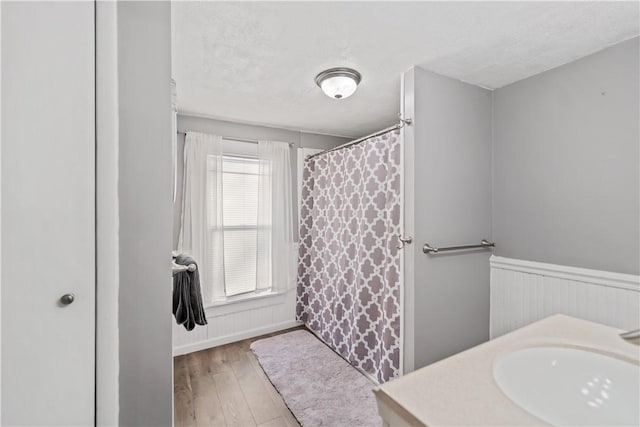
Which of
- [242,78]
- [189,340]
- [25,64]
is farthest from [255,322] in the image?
[25,64]

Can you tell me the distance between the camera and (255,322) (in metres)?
2.92

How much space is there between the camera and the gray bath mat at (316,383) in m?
1.78

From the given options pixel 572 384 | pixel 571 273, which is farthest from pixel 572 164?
pixel 572 384

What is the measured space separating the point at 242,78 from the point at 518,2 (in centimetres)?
149

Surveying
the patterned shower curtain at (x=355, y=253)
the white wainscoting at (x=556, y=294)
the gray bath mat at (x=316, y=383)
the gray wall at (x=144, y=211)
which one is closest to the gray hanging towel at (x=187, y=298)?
the gray wall at (x=144, y=211)

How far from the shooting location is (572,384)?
37.2 inches

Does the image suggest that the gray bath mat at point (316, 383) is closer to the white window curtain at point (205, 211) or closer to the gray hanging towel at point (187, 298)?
the white window curtain at point (205, 211)

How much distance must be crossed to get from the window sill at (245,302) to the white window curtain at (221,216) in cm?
5

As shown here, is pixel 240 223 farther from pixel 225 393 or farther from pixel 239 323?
pixel 225 393

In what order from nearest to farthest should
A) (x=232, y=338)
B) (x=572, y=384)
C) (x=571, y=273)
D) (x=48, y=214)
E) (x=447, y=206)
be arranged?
(x=48, y=214), (x=572, y=384), (x=571, y=273), (x=447, y=206), (x=232, y=338)

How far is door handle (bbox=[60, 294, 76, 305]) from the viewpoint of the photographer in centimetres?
64

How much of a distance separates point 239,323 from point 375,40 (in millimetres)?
2628

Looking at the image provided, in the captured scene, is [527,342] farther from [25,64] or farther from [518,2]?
[25,64]

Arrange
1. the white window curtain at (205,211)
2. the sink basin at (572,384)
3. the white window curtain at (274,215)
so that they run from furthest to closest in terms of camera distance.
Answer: the white window curtain at (274,215), the white window curtain at (205,211), the sink basin at (572,384)
